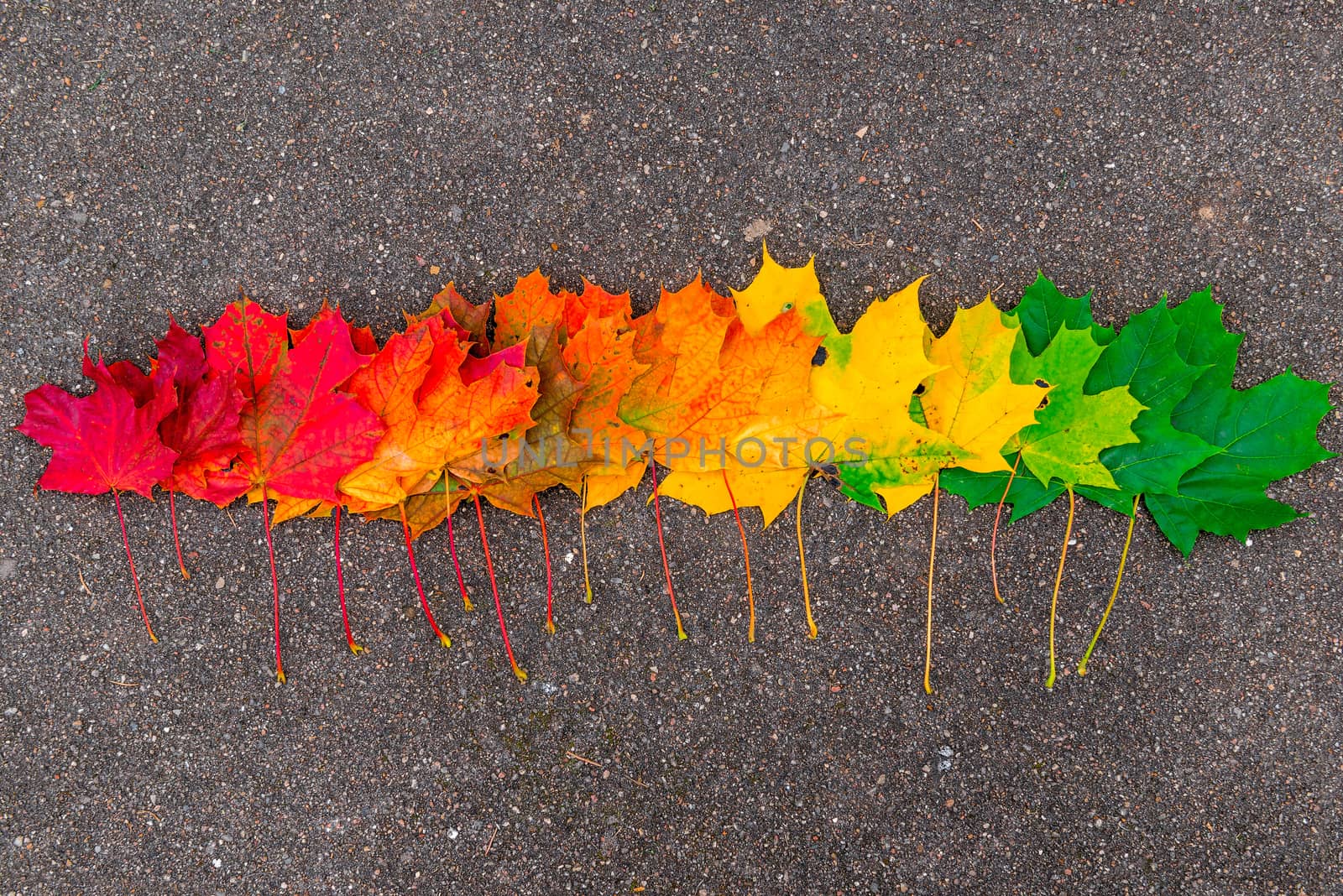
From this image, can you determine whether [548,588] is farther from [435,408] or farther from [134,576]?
[134,576]

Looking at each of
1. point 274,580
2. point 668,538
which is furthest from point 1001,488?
point 274,580

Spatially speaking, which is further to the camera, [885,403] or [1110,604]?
[1110,604]

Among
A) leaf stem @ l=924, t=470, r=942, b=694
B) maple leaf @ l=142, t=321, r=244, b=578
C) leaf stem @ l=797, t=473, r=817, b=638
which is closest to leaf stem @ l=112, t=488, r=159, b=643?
maple leaf @ l=142, t=321, r=244, b=578

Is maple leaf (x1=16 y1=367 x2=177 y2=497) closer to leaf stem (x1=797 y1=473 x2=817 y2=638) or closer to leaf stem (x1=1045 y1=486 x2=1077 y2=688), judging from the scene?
leaf stem (x1=797 y1=473 x2=817 y2=638)

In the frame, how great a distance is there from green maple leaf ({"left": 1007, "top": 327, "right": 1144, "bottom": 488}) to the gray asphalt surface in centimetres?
17

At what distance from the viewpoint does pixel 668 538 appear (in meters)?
1.82

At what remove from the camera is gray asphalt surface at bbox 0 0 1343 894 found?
1.76 m

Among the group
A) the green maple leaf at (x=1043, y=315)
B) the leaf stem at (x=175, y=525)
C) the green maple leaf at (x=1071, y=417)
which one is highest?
the green maple leaf at (x=1043, y=315)

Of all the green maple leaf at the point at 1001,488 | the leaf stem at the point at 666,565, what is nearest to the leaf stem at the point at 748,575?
the leaf stem at the point at 666,565

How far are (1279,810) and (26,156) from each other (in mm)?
3460

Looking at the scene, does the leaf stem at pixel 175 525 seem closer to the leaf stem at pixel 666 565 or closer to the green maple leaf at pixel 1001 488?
the leaf stem at pixel 666 565

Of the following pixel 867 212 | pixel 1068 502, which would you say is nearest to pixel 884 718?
pixel 1068 502

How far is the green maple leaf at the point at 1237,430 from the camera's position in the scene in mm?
1690

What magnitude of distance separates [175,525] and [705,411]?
1.31 m
